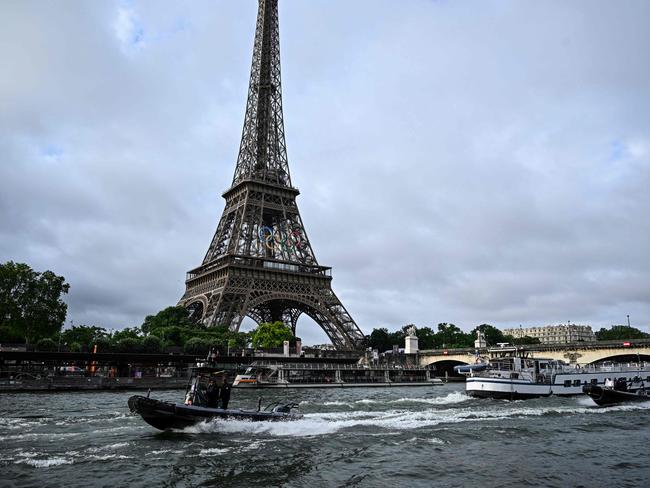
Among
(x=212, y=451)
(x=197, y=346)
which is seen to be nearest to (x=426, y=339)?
(x=197, y=346)

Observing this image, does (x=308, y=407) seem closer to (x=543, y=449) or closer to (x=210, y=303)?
(x=543, y=449)

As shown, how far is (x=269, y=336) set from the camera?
94625 mm

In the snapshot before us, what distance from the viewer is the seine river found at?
20.1 m

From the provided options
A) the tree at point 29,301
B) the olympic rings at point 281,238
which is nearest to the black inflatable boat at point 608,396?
the olympic rings at point 281,238

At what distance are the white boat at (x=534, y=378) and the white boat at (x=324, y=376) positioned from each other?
83.8 ft

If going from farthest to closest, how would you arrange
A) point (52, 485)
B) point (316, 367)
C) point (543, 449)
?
point (316, 367), point (543, 449), point (52, 485)

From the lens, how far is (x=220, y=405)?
3020 centimetres

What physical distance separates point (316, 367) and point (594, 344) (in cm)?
4562

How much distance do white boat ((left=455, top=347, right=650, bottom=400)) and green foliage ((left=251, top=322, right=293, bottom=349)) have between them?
38365 mm

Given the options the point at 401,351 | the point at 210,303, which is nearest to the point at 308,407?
the point at 210,303

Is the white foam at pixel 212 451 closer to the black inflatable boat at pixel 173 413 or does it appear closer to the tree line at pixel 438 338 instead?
the black inflatable boat at pixel 173 413

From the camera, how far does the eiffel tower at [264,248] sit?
306ft

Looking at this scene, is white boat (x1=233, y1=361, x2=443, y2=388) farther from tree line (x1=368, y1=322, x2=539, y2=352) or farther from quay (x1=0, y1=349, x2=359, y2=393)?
tree line (x1=368, y1=322, x2=539, y2=352)

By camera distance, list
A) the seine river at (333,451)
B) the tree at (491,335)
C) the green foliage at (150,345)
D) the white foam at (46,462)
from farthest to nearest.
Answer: the tree at (491,335), the green foliage at (150,345), the white foam at (46,462), the seine river at (333,451)
